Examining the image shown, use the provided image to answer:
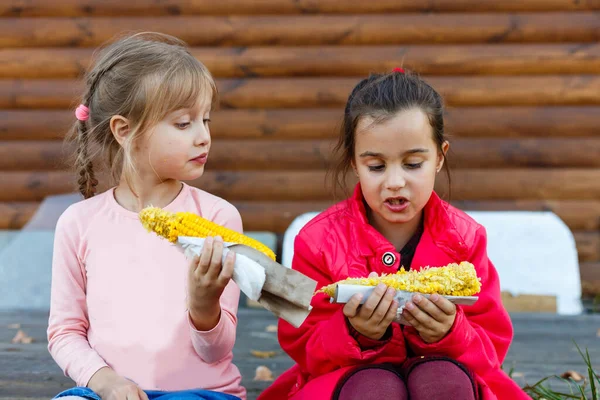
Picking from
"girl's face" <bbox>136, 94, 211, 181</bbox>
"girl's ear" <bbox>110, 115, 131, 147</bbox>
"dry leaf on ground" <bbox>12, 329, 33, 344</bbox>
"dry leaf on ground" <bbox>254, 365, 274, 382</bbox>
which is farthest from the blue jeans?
"dry leaf on ground" <bbox>12, 329, 33, 344</bbox>

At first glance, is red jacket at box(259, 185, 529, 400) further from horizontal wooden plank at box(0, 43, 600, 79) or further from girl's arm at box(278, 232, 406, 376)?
horizontal wooden plank at box(0, 43, 600, 79)

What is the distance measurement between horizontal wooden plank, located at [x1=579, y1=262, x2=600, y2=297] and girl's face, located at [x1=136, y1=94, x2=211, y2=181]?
12.5 feet

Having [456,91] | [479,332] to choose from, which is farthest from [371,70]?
[479,332]

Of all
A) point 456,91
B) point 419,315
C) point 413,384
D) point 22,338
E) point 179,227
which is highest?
point 456,91

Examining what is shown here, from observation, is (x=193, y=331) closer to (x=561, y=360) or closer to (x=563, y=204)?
(x=561, y=360)

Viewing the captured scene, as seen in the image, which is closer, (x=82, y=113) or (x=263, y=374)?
(x=82, y=113)

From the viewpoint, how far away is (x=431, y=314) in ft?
7.06

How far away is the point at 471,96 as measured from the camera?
17.8 feet

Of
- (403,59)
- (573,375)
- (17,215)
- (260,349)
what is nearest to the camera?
(573,375)

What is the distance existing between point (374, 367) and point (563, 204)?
366 centimetres

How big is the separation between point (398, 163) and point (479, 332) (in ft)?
1.96

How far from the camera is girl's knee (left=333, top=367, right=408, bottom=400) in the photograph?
6.99 feet

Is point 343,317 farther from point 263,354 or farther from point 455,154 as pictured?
point 455,154

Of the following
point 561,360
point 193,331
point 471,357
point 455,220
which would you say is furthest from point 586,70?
point 193,331
